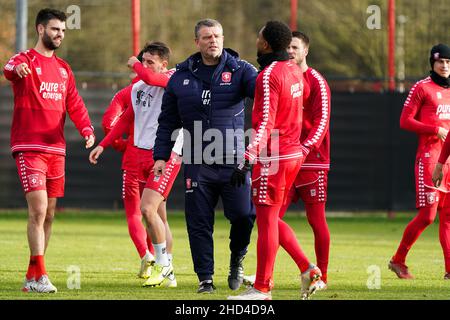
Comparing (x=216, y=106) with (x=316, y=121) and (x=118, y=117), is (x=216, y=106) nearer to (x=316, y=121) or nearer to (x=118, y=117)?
(x=316, y=121)

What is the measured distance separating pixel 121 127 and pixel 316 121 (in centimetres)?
213

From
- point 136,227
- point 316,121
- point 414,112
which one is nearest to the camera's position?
point 316,121

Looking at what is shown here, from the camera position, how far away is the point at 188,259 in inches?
536

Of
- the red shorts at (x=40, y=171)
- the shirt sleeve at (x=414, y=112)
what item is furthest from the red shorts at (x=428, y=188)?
the red shorts at (x=40, y=171)

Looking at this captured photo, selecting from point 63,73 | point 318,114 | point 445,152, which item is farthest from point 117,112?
point 445,152

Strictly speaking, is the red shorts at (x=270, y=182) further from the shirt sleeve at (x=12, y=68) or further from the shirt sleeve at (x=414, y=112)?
the shirt sleeve at (x=414, y=112)

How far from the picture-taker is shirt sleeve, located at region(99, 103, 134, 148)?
11117 mm

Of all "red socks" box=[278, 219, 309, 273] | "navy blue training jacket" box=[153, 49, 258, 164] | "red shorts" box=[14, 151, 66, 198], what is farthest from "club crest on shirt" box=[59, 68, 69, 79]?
"red socks" box=[278, 219, 309, 273]

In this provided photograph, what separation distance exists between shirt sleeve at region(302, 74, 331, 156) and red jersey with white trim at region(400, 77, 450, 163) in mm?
1913

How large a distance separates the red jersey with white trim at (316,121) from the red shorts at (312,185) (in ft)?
0.18

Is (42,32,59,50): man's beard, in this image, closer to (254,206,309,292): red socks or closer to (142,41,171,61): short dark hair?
(142,41,171,61): short dark hair

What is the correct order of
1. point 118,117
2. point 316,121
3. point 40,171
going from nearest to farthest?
1. point 316,121
2. point 40,171
3. point 118,117

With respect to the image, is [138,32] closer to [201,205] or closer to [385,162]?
[385,162]

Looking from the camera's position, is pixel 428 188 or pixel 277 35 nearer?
pixel 277 35
